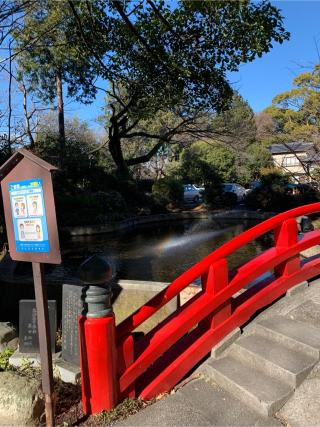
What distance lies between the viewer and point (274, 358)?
2.87 metres

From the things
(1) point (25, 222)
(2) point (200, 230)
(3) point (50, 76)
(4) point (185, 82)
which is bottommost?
(2) point (200, 230)

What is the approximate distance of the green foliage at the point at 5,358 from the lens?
3.62 meters

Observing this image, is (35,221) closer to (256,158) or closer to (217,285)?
(217,285)

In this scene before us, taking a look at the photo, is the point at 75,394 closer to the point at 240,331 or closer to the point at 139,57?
the point at 240,331

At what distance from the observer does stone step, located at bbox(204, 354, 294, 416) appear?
100 inches

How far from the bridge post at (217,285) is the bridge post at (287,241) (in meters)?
0.73

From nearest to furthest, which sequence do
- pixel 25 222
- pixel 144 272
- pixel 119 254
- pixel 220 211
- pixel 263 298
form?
pixel 25 222 < pixel 263 298 < pixel 144 272 < pixel 119 254 < pixel 220 211

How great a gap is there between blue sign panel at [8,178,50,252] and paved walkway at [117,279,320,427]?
1292mm

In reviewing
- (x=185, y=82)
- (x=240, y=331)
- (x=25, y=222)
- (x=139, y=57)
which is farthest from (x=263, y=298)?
(x=139, y=57)

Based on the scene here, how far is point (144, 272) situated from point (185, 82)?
16.1ft

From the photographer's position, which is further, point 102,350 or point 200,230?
point 200,230

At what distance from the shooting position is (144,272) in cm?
938

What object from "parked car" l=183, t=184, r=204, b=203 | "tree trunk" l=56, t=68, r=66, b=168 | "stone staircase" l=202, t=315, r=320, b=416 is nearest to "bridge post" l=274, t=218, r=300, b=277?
"stone staircase" l=202, t=315, r=320, b=416

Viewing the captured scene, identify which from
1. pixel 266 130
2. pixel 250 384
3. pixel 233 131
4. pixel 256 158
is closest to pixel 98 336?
pixel 250 384
